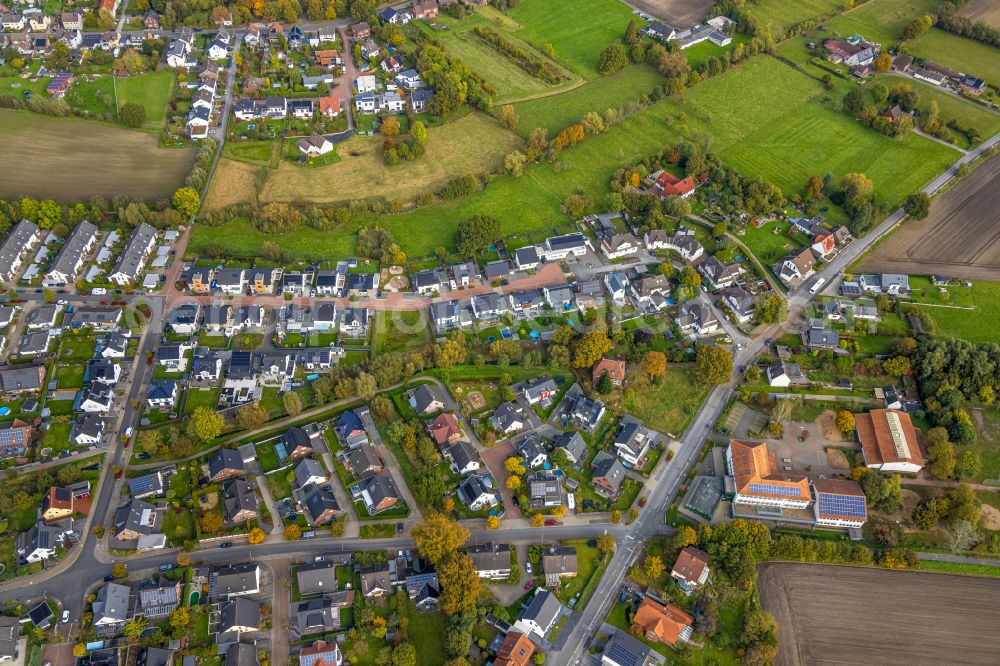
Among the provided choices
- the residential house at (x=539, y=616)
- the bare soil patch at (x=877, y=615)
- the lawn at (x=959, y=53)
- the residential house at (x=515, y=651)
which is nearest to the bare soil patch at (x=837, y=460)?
the bare soil patch at (x=877, y=615)

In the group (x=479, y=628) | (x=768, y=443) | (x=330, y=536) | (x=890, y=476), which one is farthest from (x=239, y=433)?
(x=890, y=476)

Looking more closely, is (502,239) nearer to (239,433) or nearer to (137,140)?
(239,433)

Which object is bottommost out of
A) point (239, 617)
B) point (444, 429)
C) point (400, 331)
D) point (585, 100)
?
point (239, 617)

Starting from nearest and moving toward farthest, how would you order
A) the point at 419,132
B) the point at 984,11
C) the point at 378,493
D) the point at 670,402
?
the point at 378,493 → the point at 670,402 → the point at 419,132 → the point at 984,11

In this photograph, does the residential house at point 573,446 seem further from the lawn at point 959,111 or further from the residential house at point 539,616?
the lawn at point 959,111

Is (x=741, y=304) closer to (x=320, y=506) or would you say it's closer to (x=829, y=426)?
(x=829, y=426)

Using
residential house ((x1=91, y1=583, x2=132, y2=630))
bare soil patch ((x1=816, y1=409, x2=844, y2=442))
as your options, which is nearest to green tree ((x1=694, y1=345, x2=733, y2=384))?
bare soil patch ((x1=816, y1=409, x2=844, y2=442))

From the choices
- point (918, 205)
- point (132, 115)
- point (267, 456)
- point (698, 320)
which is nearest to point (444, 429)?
point (267, 456)
